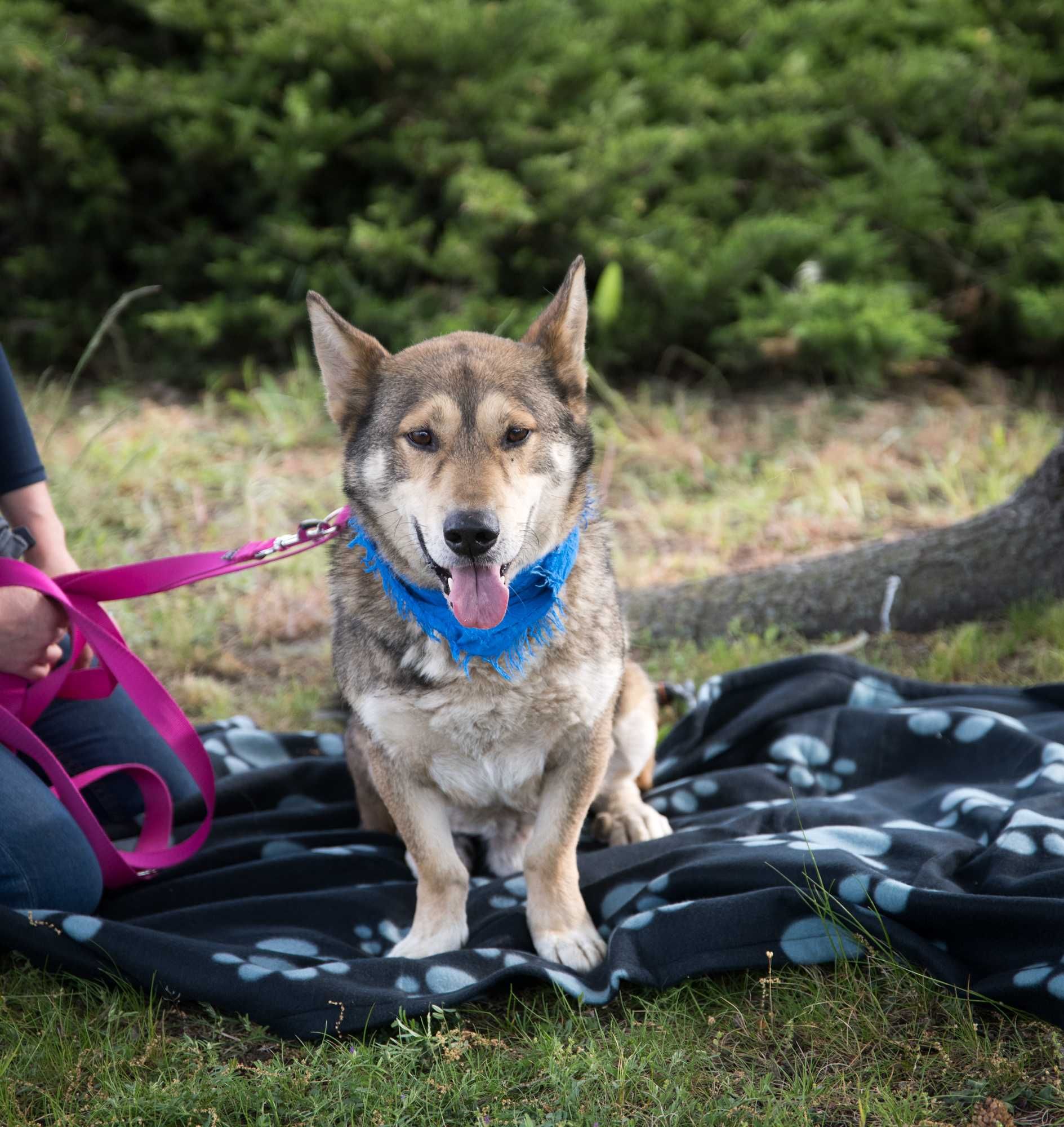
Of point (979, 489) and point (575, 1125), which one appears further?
point (979, 489)

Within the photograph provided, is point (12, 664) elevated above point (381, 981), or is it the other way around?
point (12, 664)

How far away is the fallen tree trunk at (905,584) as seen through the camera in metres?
4.23

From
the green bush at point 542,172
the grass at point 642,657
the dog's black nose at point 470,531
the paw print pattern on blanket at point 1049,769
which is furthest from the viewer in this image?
the green bush at point 542,172

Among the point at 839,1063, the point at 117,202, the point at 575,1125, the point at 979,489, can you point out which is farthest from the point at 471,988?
the point at 117,202

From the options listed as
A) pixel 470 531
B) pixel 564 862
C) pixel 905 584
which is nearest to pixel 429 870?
pixel 564 862

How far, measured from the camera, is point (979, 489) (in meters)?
5.54

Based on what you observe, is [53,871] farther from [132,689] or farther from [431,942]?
[431,942]

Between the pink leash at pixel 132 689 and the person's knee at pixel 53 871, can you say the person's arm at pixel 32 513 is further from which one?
the person's knee at pixel 53 871

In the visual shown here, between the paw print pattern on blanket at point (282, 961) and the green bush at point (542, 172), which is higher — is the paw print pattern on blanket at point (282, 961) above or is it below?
below

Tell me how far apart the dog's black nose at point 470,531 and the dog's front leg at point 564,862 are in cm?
69

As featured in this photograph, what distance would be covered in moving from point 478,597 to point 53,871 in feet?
4.39

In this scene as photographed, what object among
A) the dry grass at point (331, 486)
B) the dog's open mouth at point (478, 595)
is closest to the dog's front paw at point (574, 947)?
the dog's open mouth at point (478, 595)

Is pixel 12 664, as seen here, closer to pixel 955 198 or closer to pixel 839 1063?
pixel 839 1063

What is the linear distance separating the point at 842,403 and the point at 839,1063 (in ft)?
17.0
